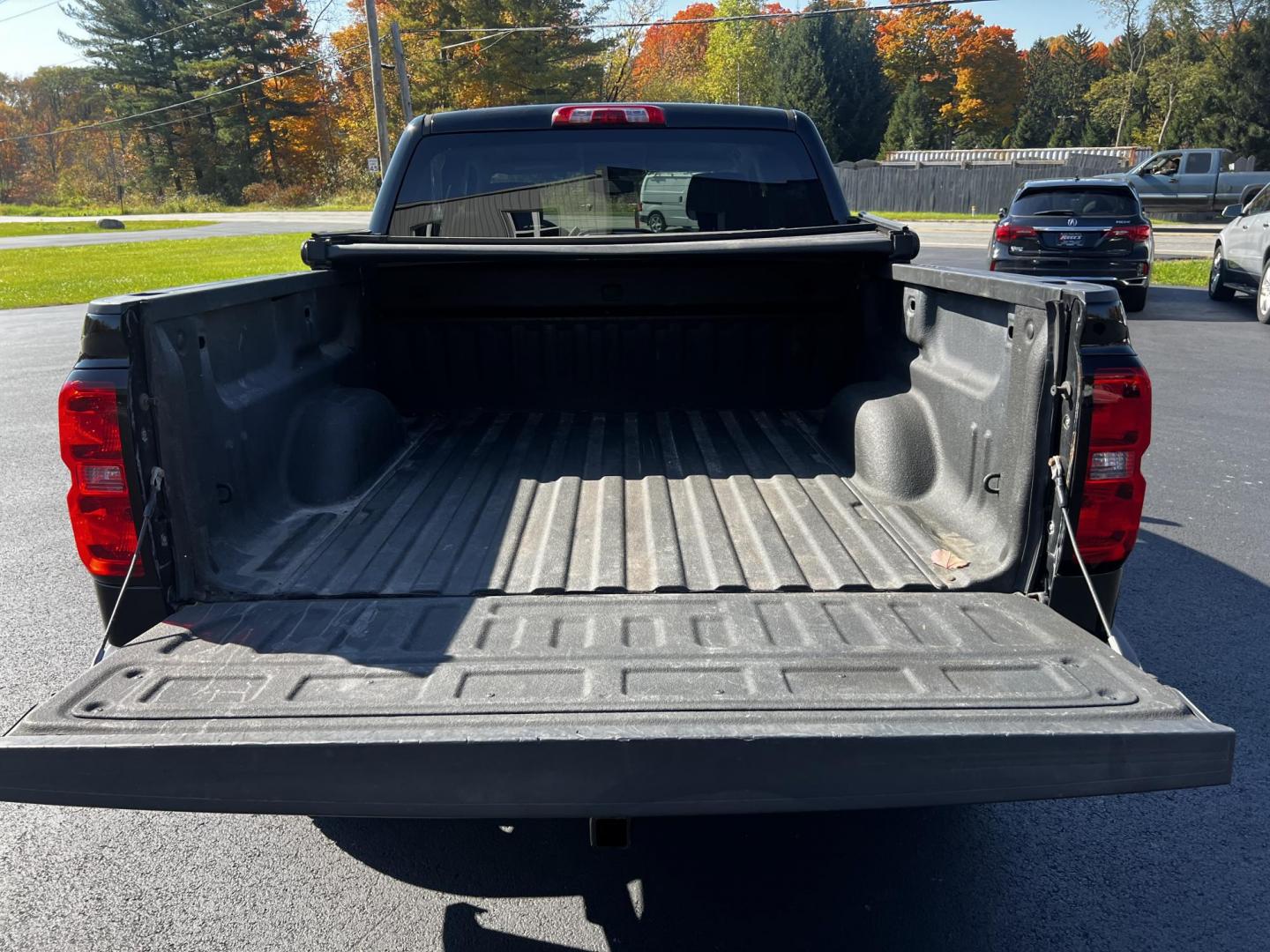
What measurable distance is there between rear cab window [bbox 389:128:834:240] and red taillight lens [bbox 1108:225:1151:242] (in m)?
10.1

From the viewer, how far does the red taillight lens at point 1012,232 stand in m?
12.7

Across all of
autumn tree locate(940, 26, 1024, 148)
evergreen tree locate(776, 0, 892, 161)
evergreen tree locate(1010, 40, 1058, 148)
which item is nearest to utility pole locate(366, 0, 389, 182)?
evergreen tree locate(776, 0, 892, 161)

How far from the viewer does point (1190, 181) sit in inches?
1093

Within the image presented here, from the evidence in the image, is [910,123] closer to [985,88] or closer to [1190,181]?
[985,88]

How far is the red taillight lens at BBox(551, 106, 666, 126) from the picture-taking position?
13.4 ft

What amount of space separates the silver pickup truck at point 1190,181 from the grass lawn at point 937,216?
4.96 metres

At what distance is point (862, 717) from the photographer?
5.85ft

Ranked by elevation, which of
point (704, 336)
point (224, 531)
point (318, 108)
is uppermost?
point (318, 108)

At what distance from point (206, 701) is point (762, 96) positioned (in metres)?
62.9

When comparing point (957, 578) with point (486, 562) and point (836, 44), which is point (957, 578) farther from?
point (836, 44)

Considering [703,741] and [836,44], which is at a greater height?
[836,44]

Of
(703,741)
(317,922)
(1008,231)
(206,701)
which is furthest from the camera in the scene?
(1008,231)

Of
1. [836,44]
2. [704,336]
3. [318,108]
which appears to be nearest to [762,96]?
[836,44]

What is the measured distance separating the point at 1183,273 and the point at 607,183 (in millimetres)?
16667
